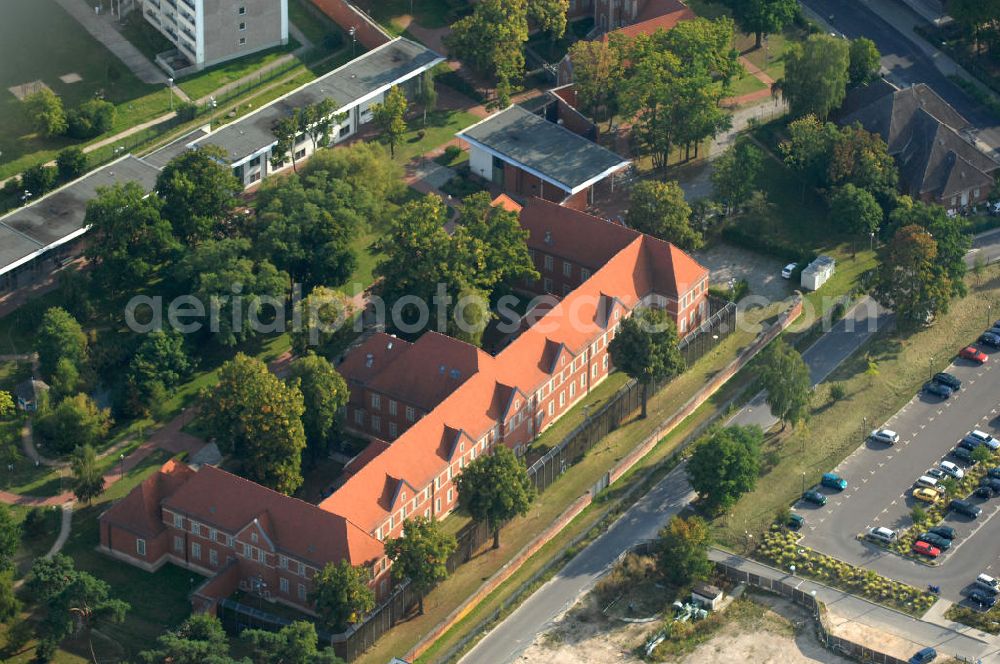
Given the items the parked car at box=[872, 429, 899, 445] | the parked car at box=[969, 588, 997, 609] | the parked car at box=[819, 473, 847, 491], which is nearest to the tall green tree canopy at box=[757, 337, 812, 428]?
the parked car at box=[872, 429, 899, 445]

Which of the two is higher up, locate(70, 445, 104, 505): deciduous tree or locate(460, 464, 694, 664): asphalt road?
locate(70, 445, 104, 505): deciduous tree

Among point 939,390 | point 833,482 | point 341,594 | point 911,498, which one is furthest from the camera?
point 939,390

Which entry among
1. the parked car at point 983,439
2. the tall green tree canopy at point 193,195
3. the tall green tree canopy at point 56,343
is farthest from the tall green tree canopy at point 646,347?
the tall green tree canopy at point 56,343

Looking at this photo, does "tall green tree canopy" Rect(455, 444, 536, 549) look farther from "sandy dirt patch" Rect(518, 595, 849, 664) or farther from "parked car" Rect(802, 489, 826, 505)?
"parked car" Rect(802, 489, 826, 505)

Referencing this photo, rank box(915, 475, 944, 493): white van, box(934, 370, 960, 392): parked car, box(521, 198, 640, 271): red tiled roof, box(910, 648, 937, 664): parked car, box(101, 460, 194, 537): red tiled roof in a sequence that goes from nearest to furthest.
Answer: box(910, 648, 937, 664): parked car < box(101, 460, 194, 537): red tiled roof < box(915, 475, 944, 493): white van < box(934, 370, 960, 392): parked car < box(521, 198, 640, 271): red tiled roof

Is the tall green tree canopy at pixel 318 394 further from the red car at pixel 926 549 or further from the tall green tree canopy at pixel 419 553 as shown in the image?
the red car at pixel 926 549

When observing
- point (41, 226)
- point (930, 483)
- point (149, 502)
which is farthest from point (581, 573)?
point (41, 226)

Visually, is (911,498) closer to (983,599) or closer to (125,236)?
(983,599)
